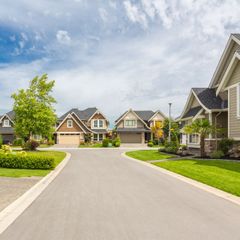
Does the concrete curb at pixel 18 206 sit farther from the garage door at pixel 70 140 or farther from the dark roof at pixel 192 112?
the garage door at pixel 70 140

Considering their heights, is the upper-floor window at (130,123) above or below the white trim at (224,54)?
below

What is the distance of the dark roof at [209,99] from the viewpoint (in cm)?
2584

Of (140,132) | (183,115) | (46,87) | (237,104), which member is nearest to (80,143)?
(140,132)

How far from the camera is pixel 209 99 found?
27.2 metres

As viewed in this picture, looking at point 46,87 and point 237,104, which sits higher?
point 46,87

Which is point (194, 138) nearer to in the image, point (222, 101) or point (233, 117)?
point (222, 101)

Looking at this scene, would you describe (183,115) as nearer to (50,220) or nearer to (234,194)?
(234,194)

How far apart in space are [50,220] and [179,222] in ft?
9.48

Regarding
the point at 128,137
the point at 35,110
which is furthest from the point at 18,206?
the point at 128,137

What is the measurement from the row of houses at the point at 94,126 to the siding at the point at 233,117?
4007 centimetres

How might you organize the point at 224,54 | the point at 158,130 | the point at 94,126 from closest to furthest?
the point at 224,54
the point at 158,130
the point at 94,126

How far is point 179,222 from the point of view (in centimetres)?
688

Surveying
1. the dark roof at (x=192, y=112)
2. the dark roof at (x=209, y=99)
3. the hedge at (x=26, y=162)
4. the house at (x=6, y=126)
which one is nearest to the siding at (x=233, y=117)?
the dark roof at (x=209, y=99)

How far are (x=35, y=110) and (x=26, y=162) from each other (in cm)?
2085
